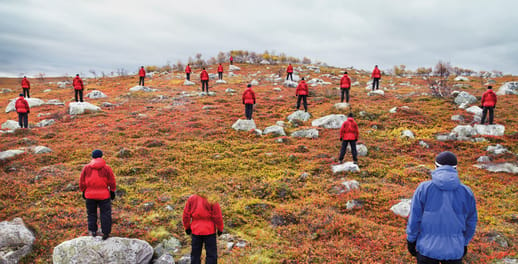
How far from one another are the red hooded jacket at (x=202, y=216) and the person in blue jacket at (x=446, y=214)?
403 cm

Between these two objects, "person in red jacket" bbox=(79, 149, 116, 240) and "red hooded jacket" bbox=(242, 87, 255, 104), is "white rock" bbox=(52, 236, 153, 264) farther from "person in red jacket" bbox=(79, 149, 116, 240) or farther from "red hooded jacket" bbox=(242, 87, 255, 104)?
"red hooded jacket" bbox=(242, 87, 255, 104)

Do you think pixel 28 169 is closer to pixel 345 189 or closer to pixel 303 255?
pixel 303 255

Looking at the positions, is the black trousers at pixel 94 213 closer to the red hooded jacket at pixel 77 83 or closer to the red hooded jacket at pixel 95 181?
the red hooded jacket at pixel 95 181

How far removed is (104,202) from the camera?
7.51m

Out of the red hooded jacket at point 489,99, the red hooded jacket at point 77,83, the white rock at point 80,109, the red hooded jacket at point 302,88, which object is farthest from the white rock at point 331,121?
the red hooded jacket at point 77,83

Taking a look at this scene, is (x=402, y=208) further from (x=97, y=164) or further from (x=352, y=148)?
(x=97, y=164)

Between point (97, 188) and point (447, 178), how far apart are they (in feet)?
26.3

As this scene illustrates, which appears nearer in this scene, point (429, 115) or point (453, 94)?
point (429, 115)

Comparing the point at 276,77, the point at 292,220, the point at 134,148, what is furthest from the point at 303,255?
the point at 276,77

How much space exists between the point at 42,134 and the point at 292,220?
20.0m

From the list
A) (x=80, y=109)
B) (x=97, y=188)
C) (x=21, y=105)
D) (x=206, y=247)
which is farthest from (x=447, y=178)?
(x=80, y=109)

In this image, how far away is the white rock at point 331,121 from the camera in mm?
21394

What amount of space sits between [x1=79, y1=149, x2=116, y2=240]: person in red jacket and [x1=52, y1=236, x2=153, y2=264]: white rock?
328mm

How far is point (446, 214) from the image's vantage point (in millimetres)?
4297
